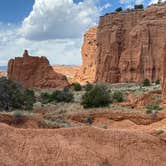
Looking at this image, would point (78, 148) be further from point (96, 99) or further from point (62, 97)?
point (62, 97)

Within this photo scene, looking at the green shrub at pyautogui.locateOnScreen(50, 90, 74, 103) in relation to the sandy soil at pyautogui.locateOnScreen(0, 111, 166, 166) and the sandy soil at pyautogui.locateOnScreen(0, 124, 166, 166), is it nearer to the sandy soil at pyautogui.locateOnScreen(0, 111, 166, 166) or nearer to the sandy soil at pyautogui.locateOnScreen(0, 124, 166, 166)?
the sandy soil at pyautogui.locateOnScreen(0, 111, 166, 166)

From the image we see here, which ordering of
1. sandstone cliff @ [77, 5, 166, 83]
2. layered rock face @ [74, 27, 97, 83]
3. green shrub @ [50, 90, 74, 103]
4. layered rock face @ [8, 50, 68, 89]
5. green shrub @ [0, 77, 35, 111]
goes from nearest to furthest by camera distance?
1. green shrub @ [0, 77, 35, 111]
2. green shrub @ [50, 90, 74, 103]
3. layered rock face @ [8, 50, 68, 89]
4. sandstone cliff @ [77, 5, 166, 83]
5. layered rock face @ [74, 27, 97, 83]

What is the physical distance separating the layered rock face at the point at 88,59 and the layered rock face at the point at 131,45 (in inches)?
536

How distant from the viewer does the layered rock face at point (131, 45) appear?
80.4 metres

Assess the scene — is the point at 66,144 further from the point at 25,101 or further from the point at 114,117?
the point at 25,101

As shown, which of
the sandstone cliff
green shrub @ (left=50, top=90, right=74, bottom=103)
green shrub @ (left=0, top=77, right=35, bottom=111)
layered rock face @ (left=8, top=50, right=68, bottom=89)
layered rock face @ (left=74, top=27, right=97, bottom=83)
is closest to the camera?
green shrub @ (left=0, top=77, right=35, bottom=111)

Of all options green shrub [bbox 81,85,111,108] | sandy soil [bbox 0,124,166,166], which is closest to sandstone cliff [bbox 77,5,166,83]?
green shrub [bbox 81,85,111,108]

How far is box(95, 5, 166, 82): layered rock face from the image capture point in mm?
80375

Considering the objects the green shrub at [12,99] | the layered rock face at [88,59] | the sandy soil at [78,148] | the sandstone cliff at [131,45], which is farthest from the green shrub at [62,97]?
the layered rock face at [88,59]

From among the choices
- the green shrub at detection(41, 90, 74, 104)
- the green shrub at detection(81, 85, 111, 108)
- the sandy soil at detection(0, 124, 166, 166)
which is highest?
the sandy soil at detection(0, 124, 166, 166)

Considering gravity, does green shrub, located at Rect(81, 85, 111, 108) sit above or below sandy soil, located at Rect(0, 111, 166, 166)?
below

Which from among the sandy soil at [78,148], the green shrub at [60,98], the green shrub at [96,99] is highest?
the sandy soil at [78,148]

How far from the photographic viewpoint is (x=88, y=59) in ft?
352

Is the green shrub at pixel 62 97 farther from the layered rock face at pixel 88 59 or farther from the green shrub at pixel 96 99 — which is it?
the layered rock face at pixel 88 59
